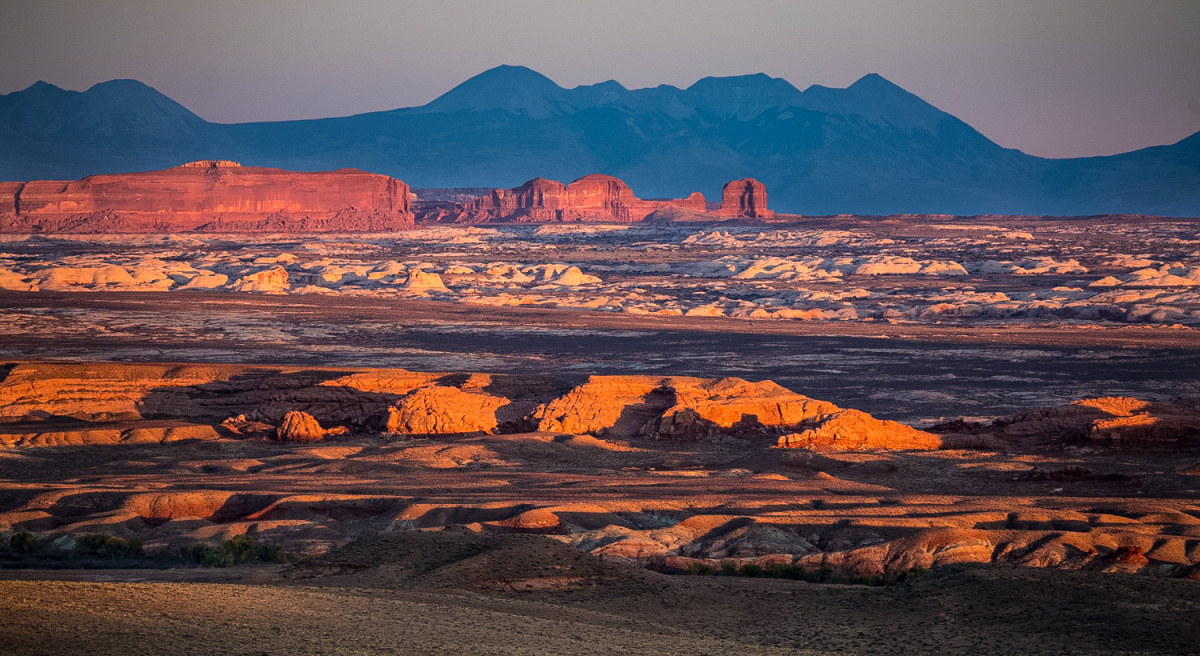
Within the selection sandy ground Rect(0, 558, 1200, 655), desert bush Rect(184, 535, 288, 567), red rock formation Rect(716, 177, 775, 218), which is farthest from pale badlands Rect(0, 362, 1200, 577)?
red rock formation Rect(716, 177, 775, 218)

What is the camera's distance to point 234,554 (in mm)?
13633

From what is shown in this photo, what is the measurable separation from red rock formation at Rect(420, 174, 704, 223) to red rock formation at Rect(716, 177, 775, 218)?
11.6 m

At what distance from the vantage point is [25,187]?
104875 mm

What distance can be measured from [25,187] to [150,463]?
9790 centimetres

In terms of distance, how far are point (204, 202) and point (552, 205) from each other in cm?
4887

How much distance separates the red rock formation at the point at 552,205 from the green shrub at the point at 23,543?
418ft

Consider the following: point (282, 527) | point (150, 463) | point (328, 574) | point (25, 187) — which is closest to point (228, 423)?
point (150, 463)

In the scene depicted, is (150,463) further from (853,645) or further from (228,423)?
A: (853,645)

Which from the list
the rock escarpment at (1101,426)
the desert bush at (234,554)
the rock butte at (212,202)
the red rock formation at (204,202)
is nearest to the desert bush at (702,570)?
the desert bush at (234,554)

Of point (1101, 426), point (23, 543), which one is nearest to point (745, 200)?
point (1101, 426)

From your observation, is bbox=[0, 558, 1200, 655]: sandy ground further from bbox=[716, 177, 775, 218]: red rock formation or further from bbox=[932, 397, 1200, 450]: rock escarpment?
bbox=[716, 177, 775, 218]: red rock formation

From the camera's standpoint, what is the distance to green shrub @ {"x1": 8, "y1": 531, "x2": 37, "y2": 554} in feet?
45.4

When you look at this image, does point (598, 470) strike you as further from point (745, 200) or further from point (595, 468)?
point (745, 200)

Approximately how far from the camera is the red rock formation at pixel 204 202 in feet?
342
